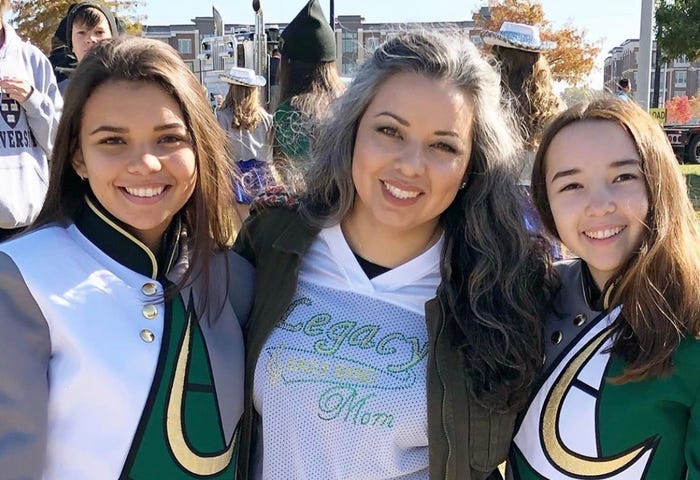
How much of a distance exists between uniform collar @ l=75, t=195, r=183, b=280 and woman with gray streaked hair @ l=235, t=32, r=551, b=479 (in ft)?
1.18

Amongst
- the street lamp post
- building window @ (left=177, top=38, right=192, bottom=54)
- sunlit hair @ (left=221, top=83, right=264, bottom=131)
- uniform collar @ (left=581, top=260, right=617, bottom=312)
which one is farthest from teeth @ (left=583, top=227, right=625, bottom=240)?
building window @ (left=177, top=38, right=192, bottom=54)

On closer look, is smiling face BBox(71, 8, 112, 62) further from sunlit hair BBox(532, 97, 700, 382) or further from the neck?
sunlit hair BBox(532, 97, 700, 382)

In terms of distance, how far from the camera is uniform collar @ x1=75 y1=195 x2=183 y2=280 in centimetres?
166

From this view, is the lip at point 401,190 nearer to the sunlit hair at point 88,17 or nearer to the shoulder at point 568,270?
the shoulder at point 568,270

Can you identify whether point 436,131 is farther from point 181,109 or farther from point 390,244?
point 181,109

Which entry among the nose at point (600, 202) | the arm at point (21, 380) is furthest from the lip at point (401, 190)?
the arm at point (21, 380)

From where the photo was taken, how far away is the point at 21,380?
1405 millimetres

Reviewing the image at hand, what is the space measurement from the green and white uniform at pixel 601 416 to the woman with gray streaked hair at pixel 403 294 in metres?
0.06

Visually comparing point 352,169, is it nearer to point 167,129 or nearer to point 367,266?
point 367,266

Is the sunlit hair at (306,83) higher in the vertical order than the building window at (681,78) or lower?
lower

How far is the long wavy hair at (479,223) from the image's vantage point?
1788 millimetres

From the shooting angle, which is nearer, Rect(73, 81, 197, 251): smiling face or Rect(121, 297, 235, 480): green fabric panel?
Rect(121, 297, 235, 480): green fabric panel

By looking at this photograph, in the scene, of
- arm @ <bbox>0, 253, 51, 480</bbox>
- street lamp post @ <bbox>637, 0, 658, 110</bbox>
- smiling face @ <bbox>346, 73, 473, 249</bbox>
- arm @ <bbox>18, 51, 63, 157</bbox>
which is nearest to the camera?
arm @ <bbox>0, 253, 51, 480</bbox>

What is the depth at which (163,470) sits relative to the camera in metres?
1.55
